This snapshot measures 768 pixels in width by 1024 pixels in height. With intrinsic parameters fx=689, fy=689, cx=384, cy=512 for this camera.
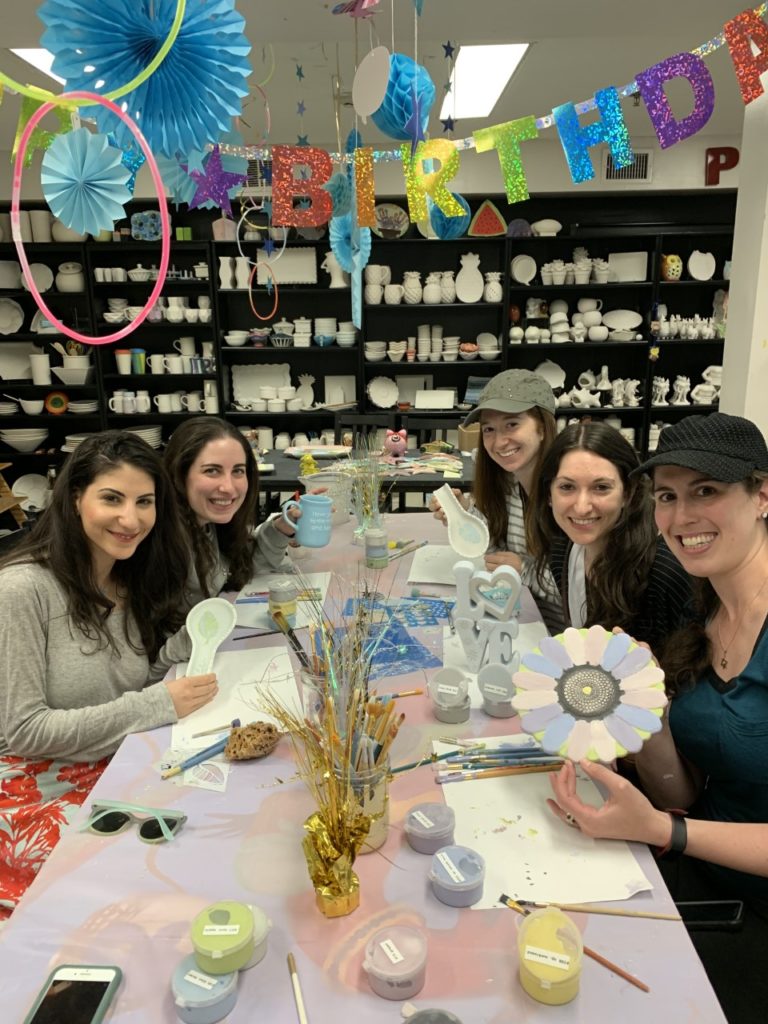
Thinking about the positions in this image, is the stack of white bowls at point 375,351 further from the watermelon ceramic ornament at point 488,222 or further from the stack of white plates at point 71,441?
the stack of white plates at point 71,441

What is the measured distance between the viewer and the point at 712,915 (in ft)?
4.08

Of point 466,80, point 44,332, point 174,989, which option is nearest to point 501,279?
point 466,80

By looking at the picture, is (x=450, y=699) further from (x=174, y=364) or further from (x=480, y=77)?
(x=174, y=364)

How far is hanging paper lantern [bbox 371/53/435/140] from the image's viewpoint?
2094 mm

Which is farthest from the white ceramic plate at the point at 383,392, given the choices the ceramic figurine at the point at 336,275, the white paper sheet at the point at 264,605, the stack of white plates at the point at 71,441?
the white paper sheet at the point at 264,605

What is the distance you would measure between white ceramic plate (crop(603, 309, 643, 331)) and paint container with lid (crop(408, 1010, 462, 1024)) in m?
5.50

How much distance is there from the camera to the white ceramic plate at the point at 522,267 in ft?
18.2

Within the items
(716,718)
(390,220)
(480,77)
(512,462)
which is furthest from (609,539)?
(390,220)

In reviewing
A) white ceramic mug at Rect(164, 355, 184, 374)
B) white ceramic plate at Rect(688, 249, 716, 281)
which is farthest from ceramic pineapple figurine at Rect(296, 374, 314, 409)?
white ceramic plate at Rect(688, 249, 716, 281)

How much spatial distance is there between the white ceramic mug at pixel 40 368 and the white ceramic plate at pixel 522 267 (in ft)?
12.6

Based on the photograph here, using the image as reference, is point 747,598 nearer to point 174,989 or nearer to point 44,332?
point 174,989

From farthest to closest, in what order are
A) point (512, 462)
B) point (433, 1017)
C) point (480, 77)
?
point (480, 77) → point (512, 462) → point (433, 1017)

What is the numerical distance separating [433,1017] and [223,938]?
27cm

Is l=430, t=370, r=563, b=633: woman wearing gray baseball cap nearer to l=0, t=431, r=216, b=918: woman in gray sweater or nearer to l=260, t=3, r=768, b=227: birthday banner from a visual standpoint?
l=260, t=3, r=768, b=227: birthday banner
